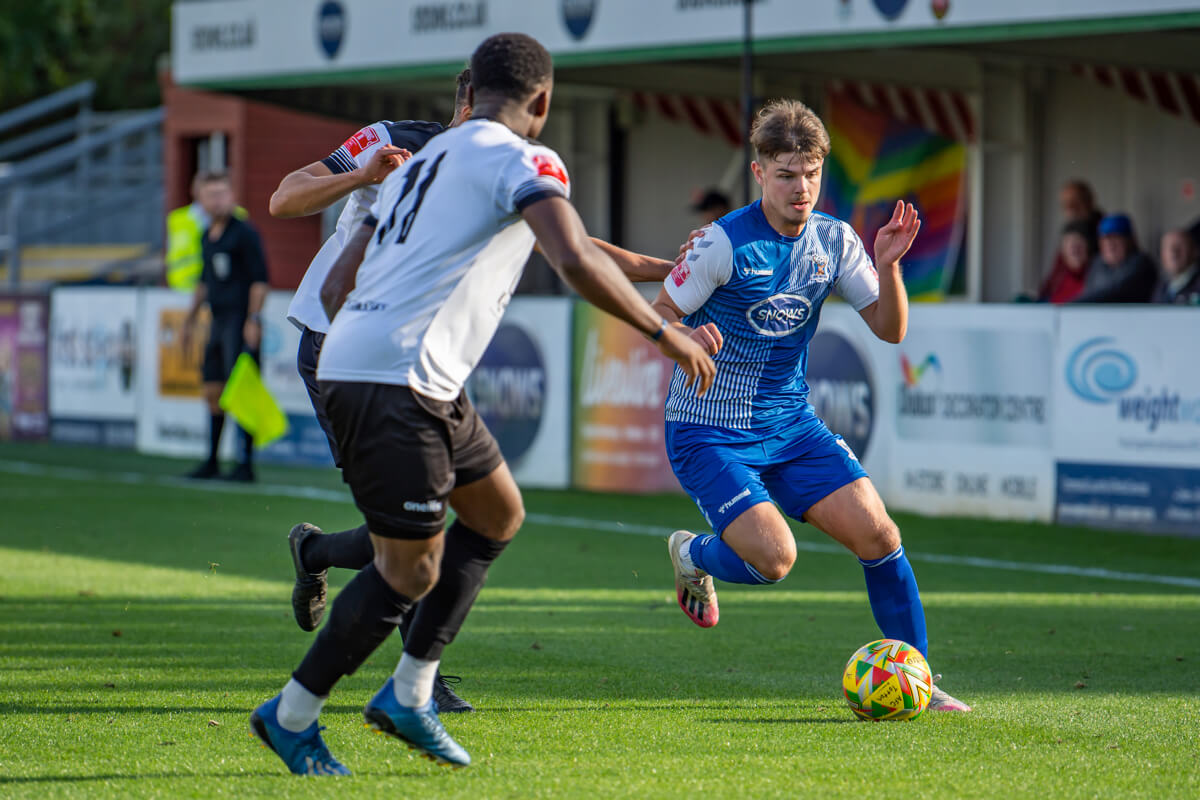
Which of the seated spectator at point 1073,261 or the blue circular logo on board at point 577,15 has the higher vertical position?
the blue circular logo on board at point 577,15

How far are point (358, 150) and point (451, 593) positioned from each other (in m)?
1.82

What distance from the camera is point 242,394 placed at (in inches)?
552

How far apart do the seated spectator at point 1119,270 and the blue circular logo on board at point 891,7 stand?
3.27 m

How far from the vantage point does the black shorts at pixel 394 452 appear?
4461 mm

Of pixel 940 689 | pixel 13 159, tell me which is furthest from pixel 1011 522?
pixel 13 159

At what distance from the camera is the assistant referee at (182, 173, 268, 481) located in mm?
14008

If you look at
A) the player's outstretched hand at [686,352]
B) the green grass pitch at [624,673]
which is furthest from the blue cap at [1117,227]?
the player's outstretched hand at [686,352]

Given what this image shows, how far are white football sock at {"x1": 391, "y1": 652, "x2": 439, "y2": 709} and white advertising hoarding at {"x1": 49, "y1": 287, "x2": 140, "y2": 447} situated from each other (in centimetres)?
1350

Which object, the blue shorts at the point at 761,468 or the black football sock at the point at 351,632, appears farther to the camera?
the blue shorts at the point at 761,468

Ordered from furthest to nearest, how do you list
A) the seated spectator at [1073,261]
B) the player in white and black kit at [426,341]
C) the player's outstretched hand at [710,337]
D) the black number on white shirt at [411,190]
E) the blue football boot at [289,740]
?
1. the seated spectator at [1073,261]
2. the player's outstretched hand at [710,337]
3. the blue football boot at [289,740]
4. the black number on white shirt at [411,190]
5. the player in white and black kit at [426,341]

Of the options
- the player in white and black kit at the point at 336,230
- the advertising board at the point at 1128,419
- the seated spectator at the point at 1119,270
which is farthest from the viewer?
the seated spectator at the point at 1119,270

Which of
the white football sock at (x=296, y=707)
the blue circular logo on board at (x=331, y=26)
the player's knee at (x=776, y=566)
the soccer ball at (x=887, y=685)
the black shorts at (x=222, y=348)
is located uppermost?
the blue circular logo on board at (x=331, y=26)

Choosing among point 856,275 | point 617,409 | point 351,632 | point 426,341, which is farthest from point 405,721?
point 617,409

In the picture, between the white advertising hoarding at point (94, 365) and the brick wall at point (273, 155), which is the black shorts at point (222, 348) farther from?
the brick wall at point (273, 155)
